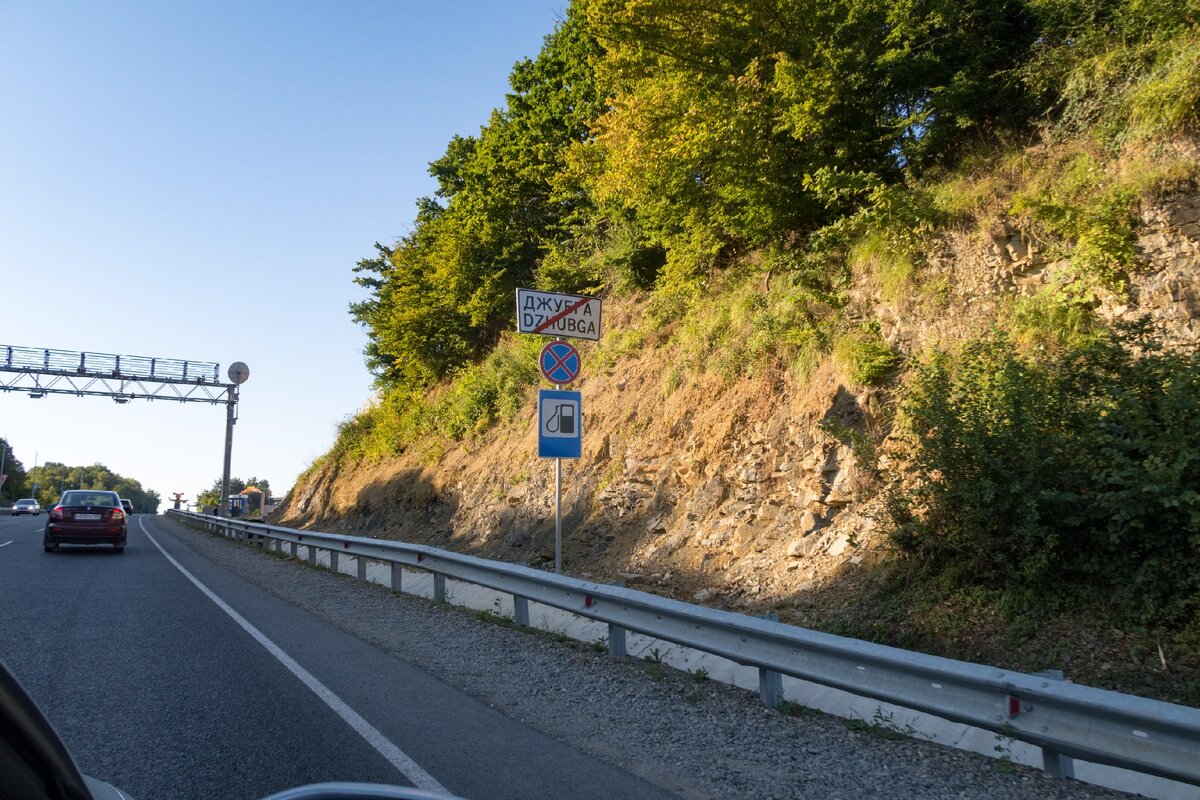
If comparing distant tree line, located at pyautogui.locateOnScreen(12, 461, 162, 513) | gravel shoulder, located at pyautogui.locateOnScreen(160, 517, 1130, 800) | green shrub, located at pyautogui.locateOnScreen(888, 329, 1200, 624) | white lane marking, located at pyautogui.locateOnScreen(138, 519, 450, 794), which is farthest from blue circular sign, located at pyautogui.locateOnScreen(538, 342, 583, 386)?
distant tree line, located at pyautogui.locateOnScreen(12, 461, 162, 513)

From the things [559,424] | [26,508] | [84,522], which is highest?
[559,424]

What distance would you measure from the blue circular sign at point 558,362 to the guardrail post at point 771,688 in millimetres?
5617

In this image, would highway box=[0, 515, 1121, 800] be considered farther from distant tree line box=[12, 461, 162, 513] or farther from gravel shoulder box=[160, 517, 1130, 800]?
distant tree line box=[12, 461, 162, 513]

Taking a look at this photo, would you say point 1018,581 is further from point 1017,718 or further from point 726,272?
point 726,272

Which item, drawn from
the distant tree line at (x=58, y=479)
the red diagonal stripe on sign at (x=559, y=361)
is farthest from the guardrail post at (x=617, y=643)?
the distant tree line at (x=58, y=479)

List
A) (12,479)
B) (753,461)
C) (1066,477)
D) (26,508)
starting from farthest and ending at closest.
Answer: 1. (12,479)
2. (26,508)
3. (753,461)
4. (1066,477)

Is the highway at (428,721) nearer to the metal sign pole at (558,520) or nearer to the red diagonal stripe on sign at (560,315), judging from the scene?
the metal sign pole at (558,520)

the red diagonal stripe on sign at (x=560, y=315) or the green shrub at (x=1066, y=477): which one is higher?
the red diagonal stripe on sign at (x=560, y=315)

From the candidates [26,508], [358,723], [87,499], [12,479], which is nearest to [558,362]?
[358,723]

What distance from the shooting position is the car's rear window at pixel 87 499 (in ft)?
63.4

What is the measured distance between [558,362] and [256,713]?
6.24 meters

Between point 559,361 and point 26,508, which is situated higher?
point 559,361

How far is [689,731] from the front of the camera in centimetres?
535

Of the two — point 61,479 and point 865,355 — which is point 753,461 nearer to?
point 865,355
